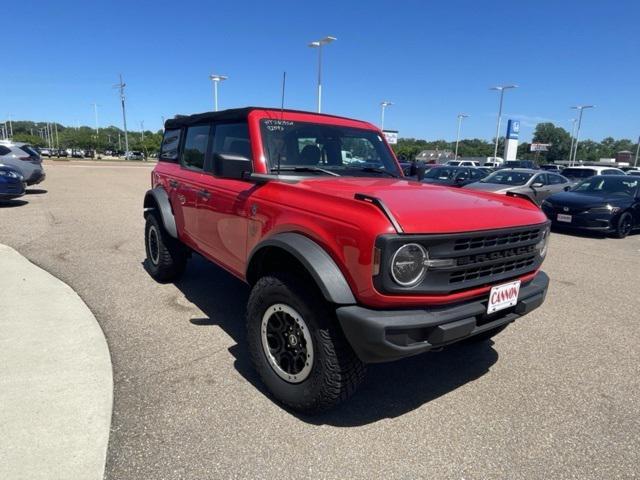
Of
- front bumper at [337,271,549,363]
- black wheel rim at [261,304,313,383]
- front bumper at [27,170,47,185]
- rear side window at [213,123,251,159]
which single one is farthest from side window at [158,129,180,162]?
front bumper at [27,170,47,185]

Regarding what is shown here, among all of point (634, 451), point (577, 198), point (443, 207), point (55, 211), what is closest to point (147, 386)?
point (443, 207)

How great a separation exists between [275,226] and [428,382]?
167 centimetres

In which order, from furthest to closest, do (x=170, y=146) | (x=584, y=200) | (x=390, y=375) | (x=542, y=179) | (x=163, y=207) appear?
1. (x=542, y=179)
2. (x=584, y=200)
3. (x=170, y=146)
4. (x=163, y=207)
5. (x=390, y=375)

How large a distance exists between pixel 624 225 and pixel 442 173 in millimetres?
5697

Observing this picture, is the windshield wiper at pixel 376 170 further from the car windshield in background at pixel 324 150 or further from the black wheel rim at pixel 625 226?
the black wheel rim at pixel 625 226

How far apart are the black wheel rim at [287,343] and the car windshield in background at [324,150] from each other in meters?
1.16

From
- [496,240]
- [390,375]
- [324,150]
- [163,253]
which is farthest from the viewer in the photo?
[163,253]

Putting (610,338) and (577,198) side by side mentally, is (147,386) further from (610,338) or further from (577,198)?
(577,198)

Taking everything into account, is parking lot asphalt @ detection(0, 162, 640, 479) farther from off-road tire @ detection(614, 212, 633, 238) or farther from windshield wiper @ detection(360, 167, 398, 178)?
off-road tire @ detection(614, 212, 633, 238)

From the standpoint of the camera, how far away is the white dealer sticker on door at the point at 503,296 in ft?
8.29

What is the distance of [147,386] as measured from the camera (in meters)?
2.90

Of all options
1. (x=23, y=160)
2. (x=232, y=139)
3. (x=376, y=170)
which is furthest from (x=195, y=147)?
(x=23, y=160)

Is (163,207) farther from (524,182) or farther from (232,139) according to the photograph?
(524,182)

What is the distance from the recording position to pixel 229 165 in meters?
2.88
